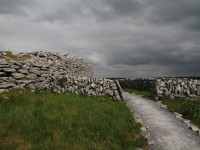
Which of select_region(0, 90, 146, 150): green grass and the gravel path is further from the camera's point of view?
the gravel path

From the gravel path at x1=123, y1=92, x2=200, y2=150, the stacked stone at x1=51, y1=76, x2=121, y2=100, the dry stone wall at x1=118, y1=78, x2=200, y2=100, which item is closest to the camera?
the gravel path at x1=123, y1=92, x2=200, y2=150

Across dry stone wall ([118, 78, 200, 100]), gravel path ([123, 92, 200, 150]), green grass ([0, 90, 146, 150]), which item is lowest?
gravel path ([123, 92, 200, 150])

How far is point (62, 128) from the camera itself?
239 inches

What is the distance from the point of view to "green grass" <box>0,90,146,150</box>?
4930 millimetres

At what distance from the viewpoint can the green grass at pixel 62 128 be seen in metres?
4.93

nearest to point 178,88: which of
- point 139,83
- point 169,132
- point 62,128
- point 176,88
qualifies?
point 176,88

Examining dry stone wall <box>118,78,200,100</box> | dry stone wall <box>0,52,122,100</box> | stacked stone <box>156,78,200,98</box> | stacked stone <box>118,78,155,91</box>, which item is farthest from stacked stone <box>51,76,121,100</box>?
stacked stone <box>118,78,155,91</box>

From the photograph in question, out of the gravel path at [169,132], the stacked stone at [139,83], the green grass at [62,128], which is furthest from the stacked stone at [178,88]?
the green grass at [62,128]

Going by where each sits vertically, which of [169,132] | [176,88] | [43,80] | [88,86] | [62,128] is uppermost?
[43,80]

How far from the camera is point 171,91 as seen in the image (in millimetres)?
14125

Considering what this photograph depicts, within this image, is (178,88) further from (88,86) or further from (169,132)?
(169,132)

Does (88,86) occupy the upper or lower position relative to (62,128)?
upper

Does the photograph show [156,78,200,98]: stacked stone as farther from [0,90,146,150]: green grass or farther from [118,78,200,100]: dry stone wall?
[0,90,146,150]: green grass

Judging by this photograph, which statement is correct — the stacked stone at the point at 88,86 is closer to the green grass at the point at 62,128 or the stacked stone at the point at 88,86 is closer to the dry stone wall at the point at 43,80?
the dry stone wall at the point at 43,80
